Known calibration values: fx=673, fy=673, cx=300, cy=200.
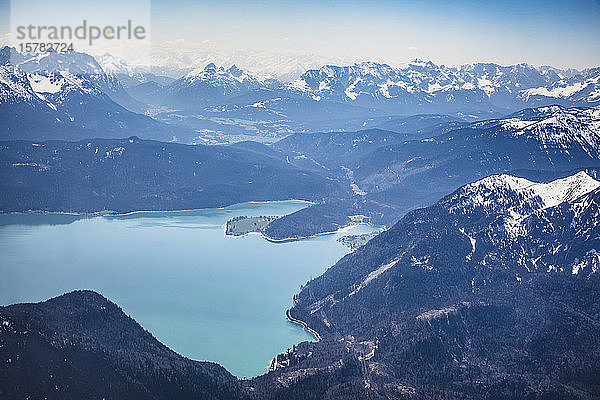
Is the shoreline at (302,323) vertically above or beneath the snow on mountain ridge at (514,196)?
beneath

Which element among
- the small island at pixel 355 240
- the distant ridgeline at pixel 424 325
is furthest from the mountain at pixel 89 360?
the small island at pixel 355 240

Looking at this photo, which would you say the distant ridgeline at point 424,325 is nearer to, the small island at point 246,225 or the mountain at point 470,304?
the mountain at point 470,304

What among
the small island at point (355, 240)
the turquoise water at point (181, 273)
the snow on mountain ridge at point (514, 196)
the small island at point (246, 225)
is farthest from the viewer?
the small island at point (246, 225)

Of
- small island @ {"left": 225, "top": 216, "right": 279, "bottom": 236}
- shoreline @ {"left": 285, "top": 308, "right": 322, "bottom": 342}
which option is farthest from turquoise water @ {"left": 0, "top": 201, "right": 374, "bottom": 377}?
small island @ {"left": 225, "top": 216, "right": 279, "bottom": 236}

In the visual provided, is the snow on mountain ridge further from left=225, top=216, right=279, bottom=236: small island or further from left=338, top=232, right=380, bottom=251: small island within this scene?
left=225, top=216, right=279, bottom=236: small island

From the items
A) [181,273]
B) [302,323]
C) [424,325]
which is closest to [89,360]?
[302,323]

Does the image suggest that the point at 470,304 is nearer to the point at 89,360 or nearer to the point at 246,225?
the point at 89,360
